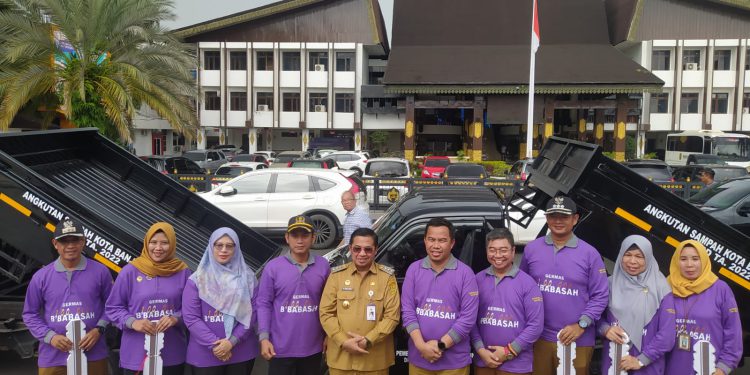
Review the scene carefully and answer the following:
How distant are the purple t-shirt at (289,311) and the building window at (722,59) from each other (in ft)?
150

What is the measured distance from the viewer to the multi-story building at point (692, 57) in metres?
39.8

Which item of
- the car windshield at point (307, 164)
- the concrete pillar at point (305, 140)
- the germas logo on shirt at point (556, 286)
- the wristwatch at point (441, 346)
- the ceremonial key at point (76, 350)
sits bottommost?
the ceremonial key at point (76, 350)

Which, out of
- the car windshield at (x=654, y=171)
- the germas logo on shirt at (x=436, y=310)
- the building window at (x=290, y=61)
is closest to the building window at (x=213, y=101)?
the building window at (x=290, y=61)

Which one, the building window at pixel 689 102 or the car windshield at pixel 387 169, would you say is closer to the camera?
the car windshield at pixel 387 169

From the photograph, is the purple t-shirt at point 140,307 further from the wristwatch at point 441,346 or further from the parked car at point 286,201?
the parked car at point 286,201

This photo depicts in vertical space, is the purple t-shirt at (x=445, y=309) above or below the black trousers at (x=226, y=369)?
above

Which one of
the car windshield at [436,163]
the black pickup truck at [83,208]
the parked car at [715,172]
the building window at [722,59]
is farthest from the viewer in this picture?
the building window at [722,59]

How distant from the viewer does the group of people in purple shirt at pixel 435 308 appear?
3736 millimetres

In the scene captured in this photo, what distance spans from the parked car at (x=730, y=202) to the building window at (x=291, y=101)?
3434 centimetres

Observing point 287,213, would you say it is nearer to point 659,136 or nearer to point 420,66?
point 420,66

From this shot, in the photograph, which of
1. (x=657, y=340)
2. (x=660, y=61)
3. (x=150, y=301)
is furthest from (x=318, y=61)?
(x=657, y=340)

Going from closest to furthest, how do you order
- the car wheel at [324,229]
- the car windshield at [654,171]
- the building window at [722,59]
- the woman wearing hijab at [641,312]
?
1. the woman wearing hijab at [641,312]
2. the car wheel at [324,229]
3. the car windshield at [654,171]
4. the building window at [722,59]

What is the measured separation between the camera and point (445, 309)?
12.1ft

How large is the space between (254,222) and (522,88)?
25536 millimetres
